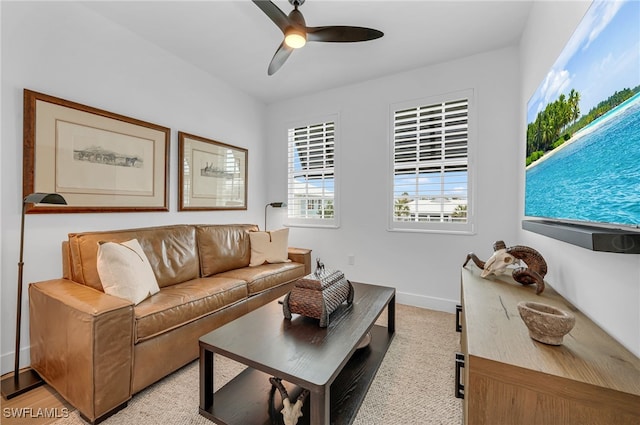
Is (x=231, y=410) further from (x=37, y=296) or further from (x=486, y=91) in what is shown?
(x=486, y=91)

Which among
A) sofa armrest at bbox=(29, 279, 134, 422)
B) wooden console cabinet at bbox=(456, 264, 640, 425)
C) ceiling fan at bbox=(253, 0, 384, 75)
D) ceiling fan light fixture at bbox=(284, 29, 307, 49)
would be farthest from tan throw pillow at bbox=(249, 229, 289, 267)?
wooden console cabinet at bbox=(456, 264, 640, 425)

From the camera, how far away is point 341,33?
1.97 meters

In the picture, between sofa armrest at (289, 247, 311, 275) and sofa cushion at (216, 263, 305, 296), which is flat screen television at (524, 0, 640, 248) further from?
sofa armrest at (289, 247, 311, 275)

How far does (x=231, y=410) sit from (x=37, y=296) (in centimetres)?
147

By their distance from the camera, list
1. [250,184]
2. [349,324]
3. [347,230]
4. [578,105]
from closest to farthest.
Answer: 1. [578,105]
2. [349,324]
3. [347,230]
4. [250,184]

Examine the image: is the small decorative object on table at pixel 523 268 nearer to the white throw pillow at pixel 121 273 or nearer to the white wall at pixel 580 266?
the white wall at pixel 580 266

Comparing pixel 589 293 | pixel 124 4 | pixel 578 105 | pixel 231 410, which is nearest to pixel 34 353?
pixel 231 410

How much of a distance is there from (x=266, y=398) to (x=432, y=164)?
269 cm

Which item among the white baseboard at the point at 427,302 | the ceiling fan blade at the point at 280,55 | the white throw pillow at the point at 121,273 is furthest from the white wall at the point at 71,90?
the white baseboard at the point at 427,302

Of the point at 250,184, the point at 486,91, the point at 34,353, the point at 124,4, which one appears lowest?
the point at 34,353

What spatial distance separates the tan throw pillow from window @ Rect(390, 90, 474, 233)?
1340 millimetres

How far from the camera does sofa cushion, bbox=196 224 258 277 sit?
269 centimetres

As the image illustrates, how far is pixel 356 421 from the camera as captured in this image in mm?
1415

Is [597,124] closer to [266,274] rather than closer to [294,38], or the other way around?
[294,38]
